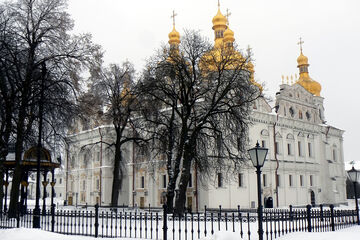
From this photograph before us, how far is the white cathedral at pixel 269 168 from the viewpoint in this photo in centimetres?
3759

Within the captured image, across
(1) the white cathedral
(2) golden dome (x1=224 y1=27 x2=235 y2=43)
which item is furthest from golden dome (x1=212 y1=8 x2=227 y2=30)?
(2) golden dome (x1=224 y1=27 x2=235 y2=43)

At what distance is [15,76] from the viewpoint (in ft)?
66.3

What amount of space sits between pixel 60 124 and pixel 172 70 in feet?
25.1

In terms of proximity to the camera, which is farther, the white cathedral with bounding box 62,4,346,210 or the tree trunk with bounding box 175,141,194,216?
the white cathedral with bounding box 62,4,346,210

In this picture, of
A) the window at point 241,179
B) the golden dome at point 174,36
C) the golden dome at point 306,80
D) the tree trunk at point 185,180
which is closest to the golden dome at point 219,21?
the golden dome at point 174,36

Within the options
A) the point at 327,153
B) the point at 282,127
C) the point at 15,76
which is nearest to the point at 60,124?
the point at 15,76

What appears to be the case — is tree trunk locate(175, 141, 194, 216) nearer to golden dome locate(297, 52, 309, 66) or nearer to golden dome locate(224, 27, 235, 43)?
golden dome locate(224, 27, 235, 43)

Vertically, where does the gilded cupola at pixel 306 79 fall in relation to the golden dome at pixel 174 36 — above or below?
below

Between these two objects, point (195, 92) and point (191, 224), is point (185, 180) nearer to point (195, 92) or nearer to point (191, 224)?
point (195, 92)

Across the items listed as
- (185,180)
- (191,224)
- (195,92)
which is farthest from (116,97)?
(191,224)

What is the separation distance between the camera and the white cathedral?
123ft

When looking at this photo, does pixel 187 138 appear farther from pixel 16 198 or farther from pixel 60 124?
pixel 16 198

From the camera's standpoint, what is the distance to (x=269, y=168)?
41.0 m

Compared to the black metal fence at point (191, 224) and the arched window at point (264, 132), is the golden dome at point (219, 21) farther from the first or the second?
the black metal fence at point (191, 224)
